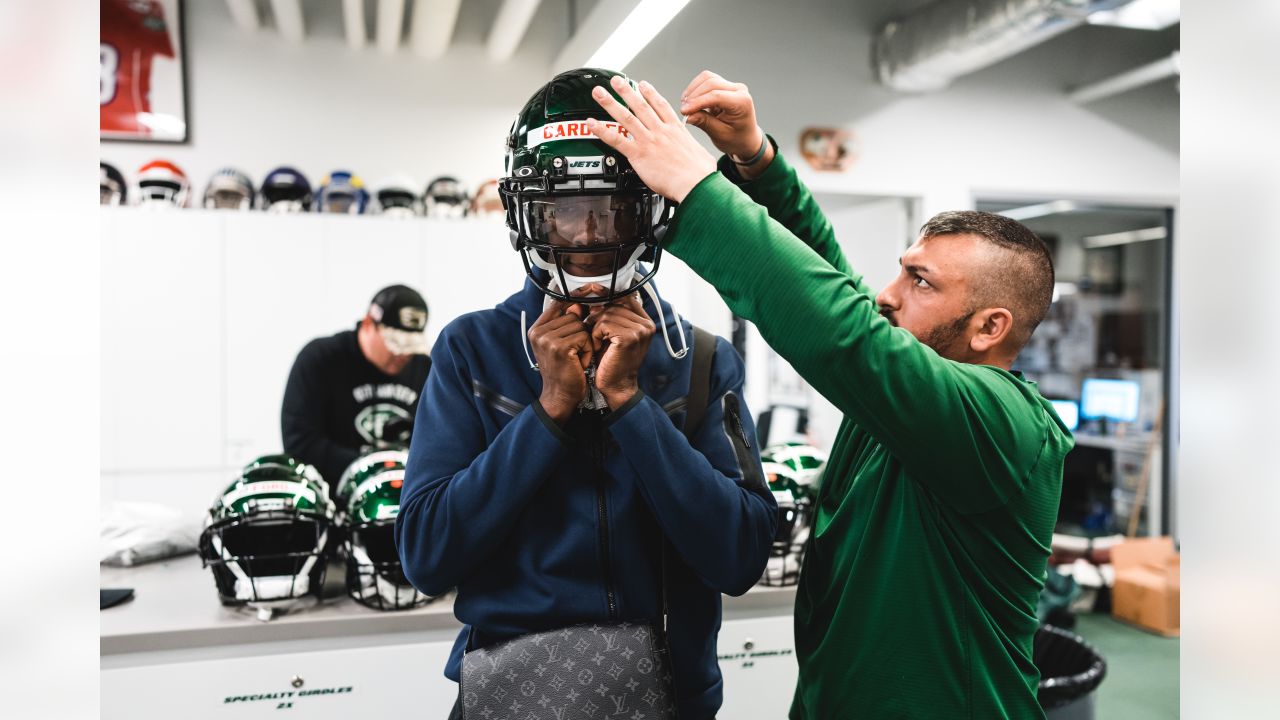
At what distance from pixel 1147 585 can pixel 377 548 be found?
4.57 meters

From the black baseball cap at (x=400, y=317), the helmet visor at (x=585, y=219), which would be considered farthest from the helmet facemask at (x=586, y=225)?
the black baseball cap at (x=400, y=317)

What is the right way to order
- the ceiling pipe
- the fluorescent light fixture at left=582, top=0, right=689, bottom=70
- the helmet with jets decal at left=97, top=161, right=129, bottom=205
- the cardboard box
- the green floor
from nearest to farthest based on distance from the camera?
the fluorescent light fixture at left=582, top=0, right=689, bottom=70
the green floor
the helmet with jets decal at left=97, top=161, right=129, bottom=205
the cardboard box
the ceiling pipe

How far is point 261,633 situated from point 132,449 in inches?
114

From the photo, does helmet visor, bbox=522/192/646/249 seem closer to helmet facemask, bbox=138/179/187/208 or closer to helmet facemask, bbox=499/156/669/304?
helmet facemask, bbox=499/156/669/304

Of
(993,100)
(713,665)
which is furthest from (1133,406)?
(713,665)

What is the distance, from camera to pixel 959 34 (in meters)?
4.39

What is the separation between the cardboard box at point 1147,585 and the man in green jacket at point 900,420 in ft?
13.9

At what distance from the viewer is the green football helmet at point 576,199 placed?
1145 millimetres

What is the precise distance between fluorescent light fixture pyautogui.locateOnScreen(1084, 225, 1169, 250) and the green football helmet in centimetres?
676

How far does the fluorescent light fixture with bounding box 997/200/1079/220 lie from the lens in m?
5.91

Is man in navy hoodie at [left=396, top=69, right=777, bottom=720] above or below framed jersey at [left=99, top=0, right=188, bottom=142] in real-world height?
below

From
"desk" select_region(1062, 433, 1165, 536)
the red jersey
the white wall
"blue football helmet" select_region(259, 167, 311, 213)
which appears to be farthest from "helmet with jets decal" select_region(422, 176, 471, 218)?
"desk" select_region(1062, 433, 1165, 536)

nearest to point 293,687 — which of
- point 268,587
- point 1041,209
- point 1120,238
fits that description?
point 268,587

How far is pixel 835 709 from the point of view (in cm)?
122
